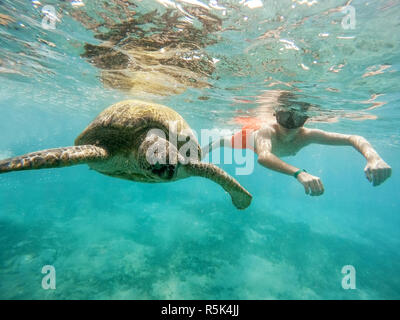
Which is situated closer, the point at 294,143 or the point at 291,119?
the point at 291,119

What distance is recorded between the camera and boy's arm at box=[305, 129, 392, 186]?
3.07 meters

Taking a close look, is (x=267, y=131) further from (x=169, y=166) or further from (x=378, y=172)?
(x=169, y=166)

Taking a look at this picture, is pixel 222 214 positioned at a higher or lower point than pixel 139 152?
lower

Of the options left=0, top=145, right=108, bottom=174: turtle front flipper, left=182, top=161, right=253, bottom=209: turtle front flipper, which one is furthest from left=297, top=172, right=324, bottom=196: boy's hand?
left=0, top=145, right=108, bottom=174: turtle front flipper

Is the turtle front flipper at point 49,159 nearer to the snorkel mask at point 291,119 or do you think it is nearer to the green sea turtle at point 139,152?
the green sea turtle at point 139,152

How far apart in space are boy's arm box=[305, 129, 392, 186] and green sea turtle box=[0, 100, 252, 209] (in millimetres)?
2163

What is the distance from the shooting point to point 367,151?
375cm

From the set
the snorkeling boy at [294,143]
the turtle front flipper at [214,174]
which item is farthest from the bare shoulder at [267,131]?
the turtle front flipper at [214,174]

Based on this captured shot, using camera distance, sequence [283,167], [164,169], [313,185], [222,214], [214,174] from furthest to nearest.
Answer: [222,214], [214,174], [283,167], [164,169], [313,185]

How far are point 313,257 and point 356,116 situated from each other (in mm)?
10716

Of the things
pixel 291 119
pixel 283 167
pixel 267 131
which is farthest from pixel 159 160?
pixel 291 119

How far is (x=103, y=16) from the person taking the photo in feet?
22.1

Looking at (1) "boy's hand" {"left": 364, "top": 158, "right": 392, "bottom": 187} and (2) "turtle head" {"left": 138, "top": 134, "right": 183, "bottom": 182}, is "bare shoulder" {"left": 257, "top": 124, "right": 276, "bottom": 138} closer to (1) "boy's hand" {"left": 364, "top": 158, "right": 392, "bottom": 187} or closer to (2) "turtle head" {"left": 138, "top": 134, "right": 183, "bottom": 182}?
(1) "boy's hand" {"left": 364, "top": 158, "right": 392, "bottom": 187}

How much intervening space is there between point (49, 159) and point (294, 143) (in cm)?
664
